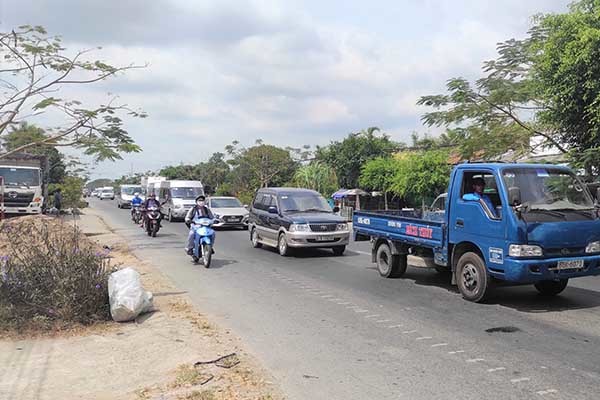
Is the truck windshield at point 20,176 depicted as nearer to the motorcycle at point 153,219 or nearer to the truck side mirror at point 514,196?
the motorcycle at point 153,219

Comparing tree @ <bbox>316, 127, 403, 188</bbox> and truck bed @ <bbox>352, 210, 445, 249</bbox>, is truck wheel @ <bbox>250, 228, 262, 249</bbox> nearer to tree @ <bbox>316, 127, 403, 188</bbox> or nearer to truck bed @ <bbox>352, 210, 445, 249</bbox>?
truck bed @ <bbox>352, 210, 445, 249</bbox>

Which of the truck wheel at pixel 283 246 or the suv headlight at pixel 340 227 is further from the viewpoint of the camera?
the truck wheel at pixel 283 246

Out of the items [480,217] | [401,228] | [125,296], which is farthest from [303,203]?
[125,296]

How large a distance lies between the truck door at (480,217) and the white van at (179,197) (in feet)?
66.8

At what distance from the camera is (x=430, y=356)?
18.4 ft

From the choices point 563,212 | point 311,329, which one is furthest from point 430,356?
point 563,212

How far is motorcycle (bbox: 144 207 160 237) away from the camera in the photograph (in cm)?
2000

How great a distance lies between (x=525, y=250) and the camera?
730 cm

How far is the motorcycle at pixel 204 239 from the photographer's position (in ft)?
40.9

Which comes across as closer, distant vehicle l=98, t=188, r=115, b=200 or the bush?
the bush

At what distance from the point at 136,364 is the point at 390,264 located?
20.1 feet

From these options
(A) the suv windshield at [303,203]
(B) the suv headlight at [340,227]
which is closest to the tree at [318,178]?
(A) the suv windshield at [303,203]

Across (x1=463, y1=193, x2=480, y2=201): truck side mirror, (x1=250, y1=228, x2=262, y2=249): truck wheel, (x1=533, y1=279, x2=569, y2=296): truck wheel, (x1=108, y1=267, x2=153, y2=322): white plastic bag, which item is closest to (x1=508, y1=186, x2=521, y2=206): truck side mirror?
(x1=463, y1=193, x2=480, y2=201): truck side mirror

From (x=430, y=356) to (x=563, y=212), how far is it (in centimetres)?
345
